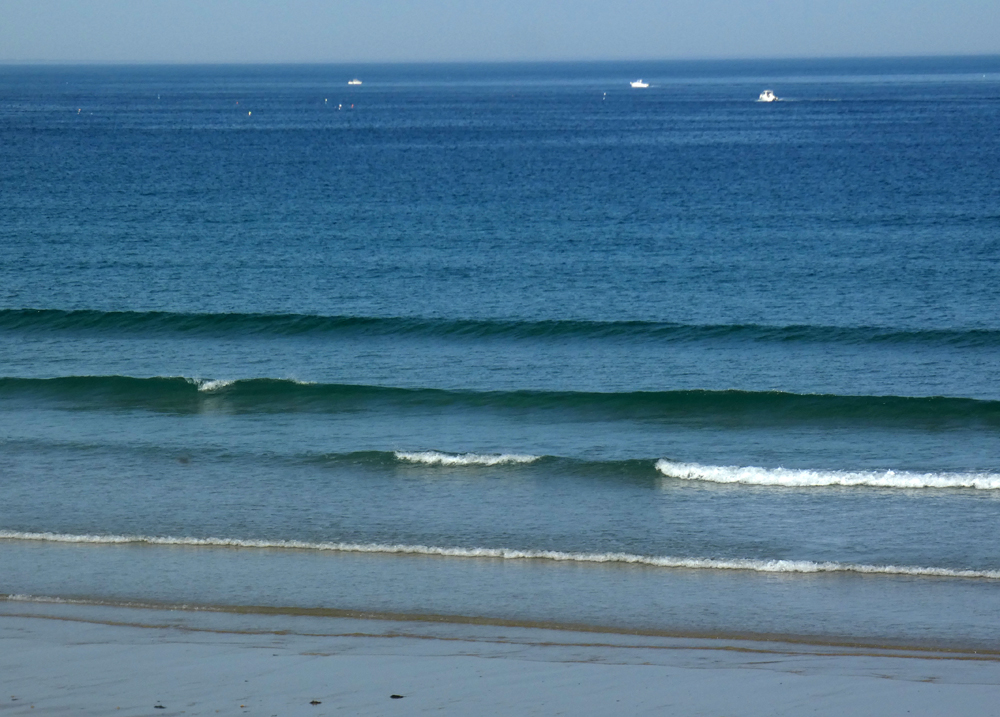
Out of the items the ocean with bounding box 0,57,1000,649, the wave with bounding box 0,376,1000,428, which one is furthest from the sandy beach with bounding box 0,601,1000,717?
the wave with bounding box 0,376,1000,428

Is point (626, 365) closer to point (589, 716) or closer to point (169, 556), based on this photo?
point (169, 556)

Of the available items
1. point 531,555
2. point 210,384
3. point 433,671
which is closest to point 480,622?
point 433,671

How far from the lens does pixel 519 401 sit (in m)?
22.8

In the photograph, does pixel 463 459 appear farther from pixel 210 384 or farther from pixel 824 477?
pixel 210 384

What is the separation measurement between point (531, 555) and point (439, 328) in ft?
47.8

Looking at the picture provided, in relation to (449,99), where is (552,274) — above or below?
below

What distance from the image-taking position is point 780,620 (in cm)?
1248

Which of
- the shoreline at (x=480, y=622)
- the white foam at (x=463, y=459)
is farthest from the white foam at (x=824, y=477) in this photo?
the shoreline at (x=480, y=622)

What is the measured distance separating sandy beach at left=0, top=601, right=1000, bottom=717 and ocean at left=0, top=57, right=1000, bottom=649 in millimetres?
573

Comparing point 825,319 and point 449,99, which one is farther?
point 449,99

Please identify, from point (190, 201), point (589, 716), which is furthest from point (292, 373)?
point (190, 201)

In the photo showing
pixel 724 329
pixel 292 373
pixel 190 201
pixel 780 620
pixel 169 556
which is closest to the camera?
pixel 780 620

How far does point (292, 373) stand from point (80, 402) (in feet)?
14.8

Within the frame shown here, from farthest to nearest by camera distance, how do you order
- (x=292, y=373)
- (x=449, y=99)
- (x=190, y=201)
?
(x=449, y=99) → (x=190, y=201) → (x=292, y=373)
